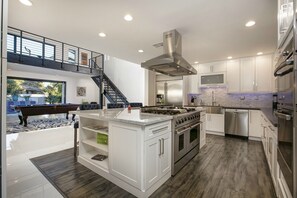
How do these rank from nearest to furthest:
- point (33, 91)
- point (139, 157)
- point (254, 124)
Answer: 1. point (139, 157)
2. point (254, 124)
3. point (33, 91)

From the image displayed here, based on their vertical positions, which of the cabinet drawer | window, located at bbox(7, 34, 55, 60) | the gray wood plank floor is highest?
window, located at bbox(7, 34, 55, 60)

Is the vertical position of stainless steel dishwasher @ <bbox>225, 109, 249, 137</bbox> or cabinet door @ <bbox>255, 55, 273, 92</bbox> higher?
cabinet door @ <bbox>255, 55, 273, 92</bbox>

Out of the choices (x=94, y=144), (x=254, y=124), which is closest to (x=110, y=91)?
(x=94, y=144)

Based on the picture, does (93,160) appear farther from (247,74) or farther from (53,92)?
(53,92)

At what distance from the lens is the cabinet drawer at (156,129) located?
1.75 meters

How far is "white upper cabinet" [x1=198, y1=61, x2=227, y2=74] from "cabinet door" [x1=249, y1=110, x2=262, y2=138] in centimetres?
171

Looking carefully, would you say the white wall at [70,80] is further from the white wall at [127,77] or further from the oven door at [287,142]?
the oven door at [287,142]

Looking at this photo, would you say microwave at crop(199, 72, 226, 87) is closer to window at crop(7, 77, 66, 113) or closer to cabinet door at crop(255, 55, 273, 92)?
cabinet door at crop(255, 55, 273, 92)

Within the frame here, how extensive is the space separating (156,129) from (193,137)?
1.42 meters

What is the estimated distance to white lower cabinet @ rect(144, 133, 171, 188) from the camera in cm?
177

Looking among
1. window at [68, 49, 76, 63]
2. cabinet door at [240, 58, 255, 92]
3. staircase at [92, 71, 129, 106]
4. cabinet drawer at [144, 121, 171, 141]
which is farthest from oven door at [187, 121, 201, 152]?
window at [68, 49, 76, 63]

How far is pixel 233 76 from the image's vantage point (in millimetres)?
4801

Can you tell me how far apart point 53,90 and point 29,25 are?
811cm

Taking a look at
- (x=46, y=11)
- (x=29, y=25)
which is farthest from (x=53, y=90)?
(x=46, y=11)
